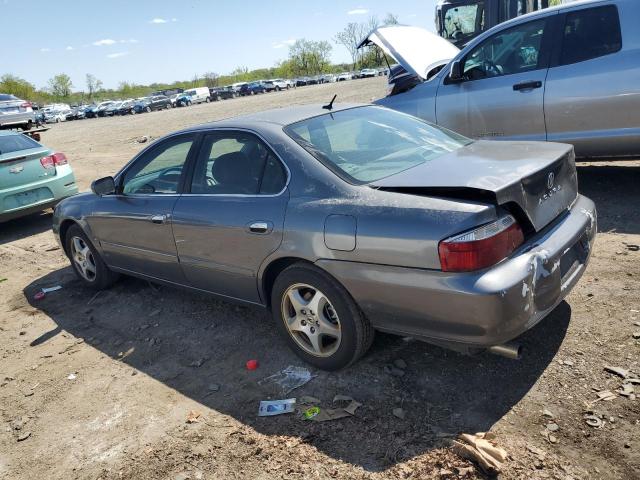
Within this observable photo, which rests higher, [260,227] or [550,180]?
[550,180]

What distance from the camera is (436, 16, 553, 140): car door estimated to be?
5902mm

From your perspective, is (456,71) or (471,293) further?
(456,71)

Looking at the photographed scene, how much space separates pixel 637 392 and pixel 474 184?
139cm

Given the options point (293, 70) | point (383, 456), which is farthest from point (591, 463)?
point (293, 70)

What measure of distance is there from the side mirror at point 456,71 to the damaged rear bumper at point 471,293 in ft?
12.2

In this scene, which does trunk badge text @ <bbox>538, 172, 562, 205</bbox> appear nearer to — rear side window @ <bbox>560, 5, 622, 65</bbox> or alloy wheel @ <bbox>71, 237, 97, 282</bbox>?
rear side window @ <bbox>560, 5, 622, 65</bbox>

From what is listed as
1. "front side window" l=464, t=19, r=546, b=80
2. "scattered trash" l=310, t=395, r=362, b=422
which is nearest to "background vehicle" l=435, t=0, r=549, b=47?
"front side window" l=464, t=19, r=546, b=80

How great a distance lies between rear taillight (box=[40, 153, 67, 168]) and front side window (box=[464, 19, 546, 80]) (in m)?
6.34

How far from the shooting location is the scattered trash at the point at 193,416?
318cm

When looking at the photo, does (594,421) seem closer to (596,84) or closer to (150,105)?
(596,84)

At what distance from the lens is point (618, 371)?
300cm

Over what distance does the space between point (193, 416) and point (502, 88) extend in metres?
4.92

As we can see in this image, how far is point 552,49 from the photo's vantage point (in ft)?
19.0

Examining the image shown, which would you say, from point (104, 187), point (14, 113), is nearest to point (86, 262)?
point (104, 187)
